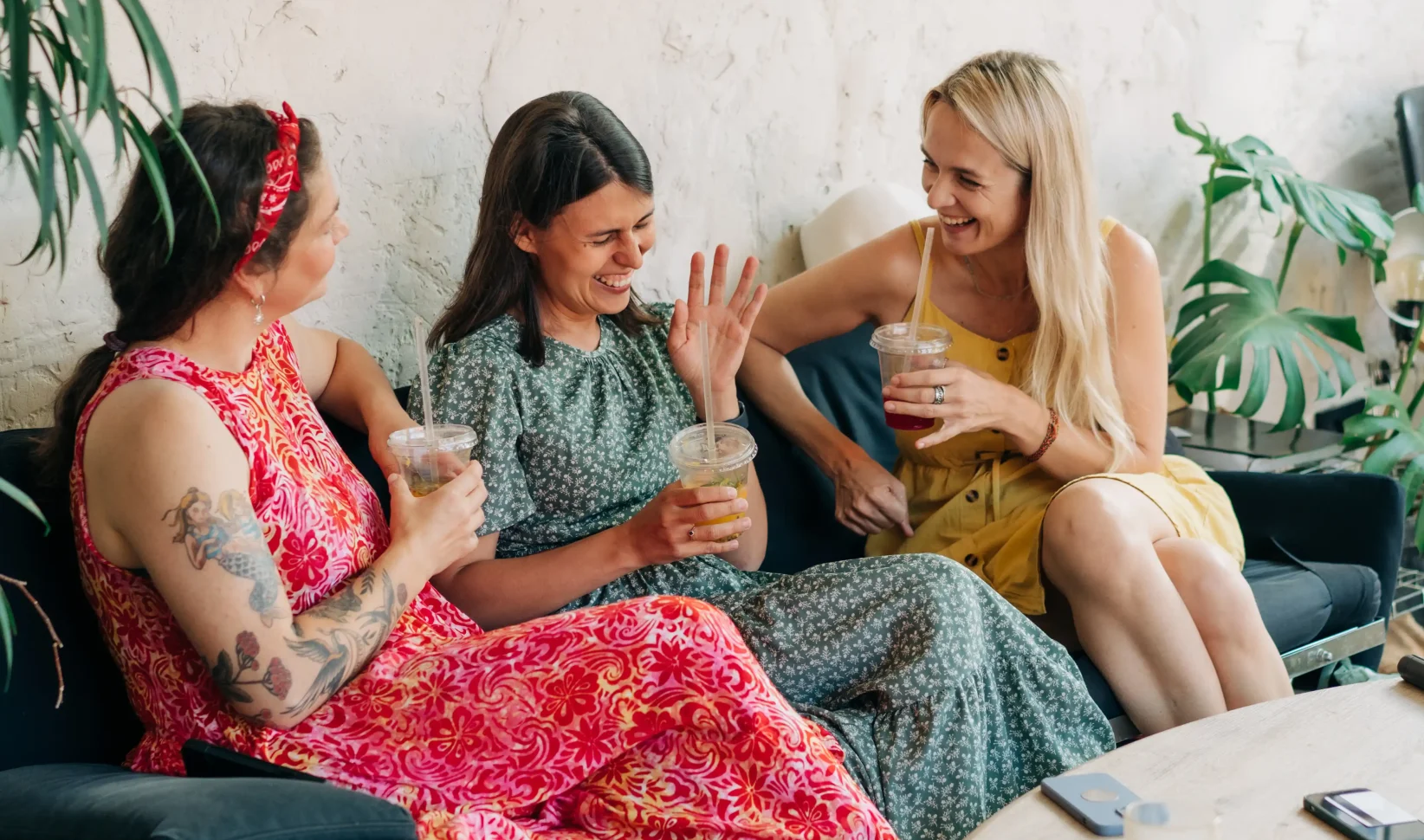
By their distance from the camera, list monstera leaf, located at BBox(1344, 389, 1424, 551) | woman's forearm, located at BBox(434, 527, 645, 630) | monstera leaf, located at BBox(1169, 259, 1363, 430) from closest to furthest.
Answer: woman's forearm, located at BBox(434, 527, 645, 630), monstera leaf, located at BBox(1344, 389, 1424, 551), monstera leaf, located at BBox(1169, 259, 1363, 430)

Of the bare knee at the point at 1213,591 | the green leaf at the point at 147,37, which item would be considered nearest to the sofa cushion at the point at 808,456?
the bare knee at the point at 1213,591

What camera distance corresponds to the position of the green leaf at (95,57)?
3.28 feet

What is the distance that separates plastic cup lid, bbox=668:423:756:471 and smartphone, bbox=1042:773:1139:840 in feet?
2.02

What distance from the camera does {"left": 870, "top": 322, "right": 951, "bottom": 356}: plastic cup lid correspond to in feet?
6.87

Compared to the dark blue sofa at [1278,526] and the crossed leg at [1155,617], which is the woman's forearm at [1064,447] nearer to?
the crossed leg at [1155,617]

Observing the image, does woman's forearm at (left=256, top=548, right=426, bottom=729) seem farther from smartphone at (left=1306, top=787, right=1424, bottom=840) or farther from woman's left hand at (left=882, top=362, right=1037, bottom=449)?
smartphone at (left=1306, top=787, right=1424, bottom=840)

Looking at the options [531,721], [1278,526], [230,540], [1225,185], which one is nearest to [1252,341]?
[1225,185]

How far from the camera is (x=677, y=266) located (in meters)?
2.69

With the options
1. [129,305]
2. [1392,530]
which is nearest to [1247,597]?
[1392,530]

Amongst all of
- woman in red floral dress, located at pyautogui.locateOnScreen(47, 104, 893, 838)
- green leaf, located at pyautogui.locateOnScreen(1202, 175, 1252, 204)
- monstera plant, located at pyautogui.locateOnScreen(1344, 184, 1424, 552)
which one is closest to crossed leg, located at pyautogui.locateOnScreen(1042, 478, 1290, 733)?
woman in red floral dress, located at pyautogui.locateOnScreen(47, 104, 893, 838)

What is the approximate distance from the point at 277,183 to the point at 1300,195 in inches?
105

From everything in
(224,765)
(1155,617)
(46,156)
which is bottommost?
(1155,617)

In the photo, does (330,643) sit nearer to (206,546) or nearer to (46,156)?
(206,546)

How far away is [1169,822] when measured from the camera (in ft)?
4.07
